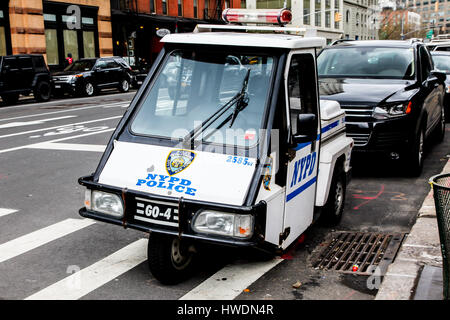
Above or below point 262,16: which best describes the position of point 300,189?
below

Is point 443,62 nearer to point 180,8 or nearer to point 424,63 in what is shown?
point 424,63

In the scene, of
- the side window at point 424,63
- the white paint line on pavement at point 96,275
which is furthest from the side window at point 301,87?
the side window at point 424,63

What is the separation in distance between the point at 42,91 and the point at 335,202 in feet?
66.7

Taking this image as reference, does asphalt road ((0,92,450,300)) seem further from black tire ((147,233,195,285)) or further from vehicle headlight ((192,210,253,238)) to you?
vehicle headlight ((192,210,253,238))

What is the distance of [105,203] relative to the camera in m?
4.43

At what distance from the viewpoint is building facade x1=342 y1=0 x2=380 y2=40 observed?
7962cm

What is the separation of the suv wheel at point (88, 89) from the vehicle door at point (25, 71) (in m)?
3.03

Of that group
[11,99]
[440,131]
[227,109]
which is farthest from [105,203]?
[11,99]

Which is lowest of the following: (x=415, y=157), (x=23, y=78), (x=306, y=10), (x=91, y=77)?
(x=415, y=157)

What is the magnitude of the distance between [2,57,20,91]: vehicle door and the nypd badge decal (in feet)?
64.5

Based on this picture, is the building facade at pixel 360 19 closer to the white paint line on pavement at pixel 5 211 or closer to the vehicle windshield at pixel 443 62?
the vehicle windshield at pixel 443 62

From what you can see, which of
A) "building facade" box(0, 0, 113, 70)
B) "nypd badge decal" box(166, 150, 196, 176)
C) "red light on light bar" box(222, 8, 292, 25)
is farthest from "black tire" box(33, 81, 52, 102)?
"nypd badge decal" box(166, 150, 196, 176)
